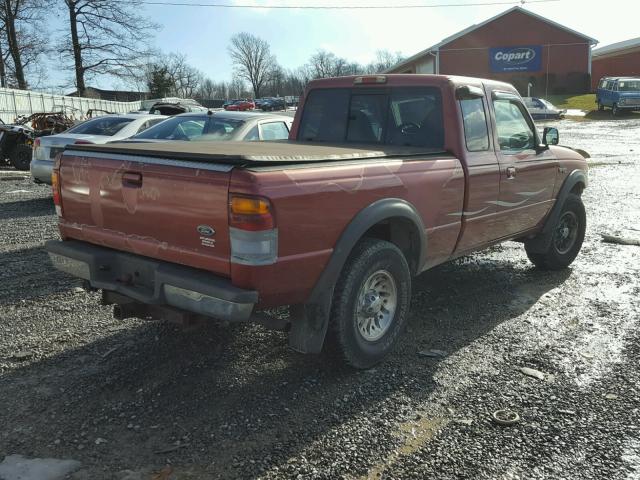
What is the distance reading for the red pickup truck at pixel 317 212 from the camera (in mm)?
3172

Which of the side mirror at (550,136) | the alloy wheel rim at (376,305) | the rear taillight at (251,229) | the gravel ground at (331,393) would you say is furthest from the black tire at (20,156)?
the rear taillight at (251,229)

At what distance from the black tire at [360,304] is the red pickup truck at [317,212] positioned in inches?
0.4

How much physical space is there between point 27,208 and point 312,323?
8539mm

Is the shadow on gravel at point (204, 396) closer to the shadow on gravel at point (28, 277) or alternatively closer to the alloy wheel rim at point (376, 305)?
the alloy wheel rim at point (376, 305)

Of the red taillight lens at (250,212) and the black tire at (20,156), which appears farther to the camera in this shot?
the black tire at (20,156)

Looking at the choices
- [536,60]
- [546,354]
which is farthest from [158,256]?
[536,60]

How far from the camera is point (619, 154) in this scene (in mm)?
20172

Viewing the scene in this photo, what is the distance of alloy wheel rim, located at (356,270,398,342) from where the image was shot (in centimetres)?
395

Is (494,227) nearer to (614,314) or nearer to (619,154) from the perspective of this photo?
(614,314)

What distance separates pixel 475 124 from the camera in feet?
16.2

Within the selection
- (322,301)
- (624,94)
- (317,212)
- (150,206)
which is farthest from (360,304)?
(624,94)

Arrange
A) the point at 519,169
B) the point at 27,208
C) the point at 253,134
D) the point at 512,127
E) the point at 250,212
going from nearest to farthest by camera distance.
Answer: the point at 250,212
the point at 519,169
the point at 512,127
the point at 253,134
the point at 27,208

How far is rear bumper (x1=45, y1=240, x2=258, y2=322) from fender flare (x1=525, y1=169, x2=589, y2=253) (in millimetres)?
4070

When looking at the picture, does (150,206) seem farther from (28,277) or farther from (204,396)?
(28,277)
